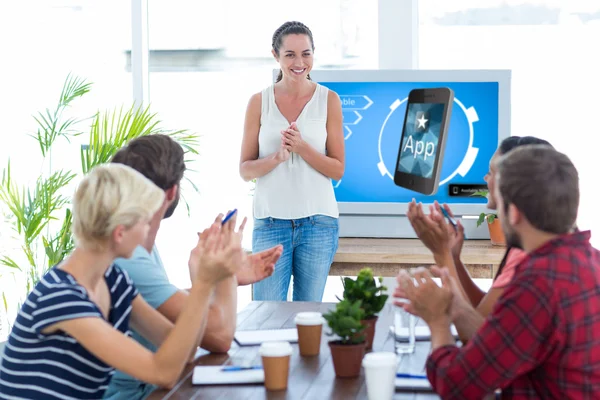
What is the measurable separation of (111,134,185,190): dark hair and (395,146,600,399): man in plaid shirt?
0.84 m

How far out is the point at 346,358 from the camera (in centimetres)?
188

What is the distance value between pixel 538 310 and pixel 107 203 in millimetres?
885

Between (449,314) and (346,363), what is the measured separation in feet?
0.85

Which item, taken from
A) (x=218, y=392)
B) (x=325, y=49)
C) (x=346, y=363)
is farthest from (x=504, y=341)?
(x=325, y=49)

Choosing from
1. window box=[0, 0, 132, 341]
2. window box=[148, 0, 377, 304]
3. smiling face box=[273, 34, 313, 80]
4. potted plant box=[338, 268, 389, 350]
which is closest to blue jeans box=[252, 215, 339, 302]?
smiling face box=[273, 34, 313, 80]

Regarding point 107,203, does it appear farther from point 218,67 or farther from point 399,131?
point 218,67

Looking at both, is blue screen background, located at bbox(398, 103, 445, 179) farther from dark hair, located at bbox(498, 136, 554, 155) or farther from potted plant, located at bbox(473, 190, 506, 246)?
dark hair, located at bbox(498, 136, 554, 155)

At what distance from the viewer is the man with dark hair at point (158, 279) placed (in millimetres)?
2109


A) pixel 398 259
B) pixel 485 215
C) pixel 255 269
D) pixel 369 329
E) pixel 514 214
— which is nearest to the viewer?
pixel 514 214

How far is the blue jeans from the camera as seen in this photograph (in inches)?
139

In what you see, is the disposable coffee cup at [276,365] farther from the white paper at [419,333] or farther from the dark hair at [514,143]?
the dark hair at [514,143]

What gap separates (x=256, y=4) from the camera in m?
5.24

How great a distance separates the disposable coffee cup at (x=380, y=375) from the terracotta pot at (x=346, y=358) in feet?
0.51

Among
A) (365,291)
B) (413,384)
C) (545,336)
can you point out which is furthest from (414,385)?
(545,336)
